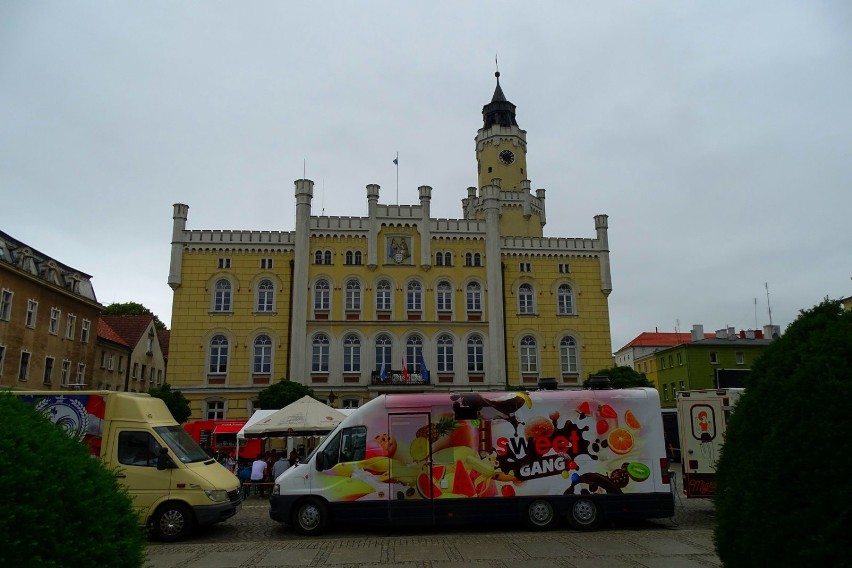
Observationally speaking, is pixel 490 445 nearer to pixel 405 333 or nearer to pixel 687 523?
pixel 687 523

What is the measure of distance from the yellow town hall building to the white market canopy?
1709cm

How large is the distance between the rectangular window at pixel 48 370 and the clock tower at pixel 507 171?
3061cm

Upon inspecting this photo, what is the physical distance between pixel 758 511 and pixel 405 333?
36.5 m

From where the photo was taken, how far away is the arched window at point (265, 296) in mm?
40500

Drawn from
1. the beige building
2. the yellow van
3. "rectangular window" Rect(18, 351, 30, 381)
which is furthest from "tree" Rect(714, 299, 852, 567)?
"rectangular window" Rect(18, 351, 30, 381)

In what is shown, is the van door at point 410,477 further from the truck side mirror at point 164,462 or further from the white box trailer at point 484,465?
the truck side mirror at point 164,462

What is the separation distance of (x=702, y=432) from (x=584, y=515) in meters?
4.73

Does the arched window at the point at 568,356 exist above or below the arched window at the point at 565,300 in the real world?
below

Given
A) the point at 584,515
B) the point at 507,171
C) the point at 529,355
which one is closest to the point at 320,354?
the point at 529,355

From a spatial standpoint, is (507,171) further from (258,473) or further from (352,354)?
(258,473)

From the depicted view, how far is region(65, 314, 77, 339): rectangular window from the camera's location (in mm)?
35056

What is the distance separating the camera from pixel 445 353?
40.8 meters

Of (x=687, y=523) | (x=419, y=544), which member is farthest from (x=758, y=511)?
(x=687, y=523)

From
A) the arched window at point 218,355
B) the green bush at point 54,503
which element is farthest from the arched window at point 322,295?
the green bush at point 54,503
